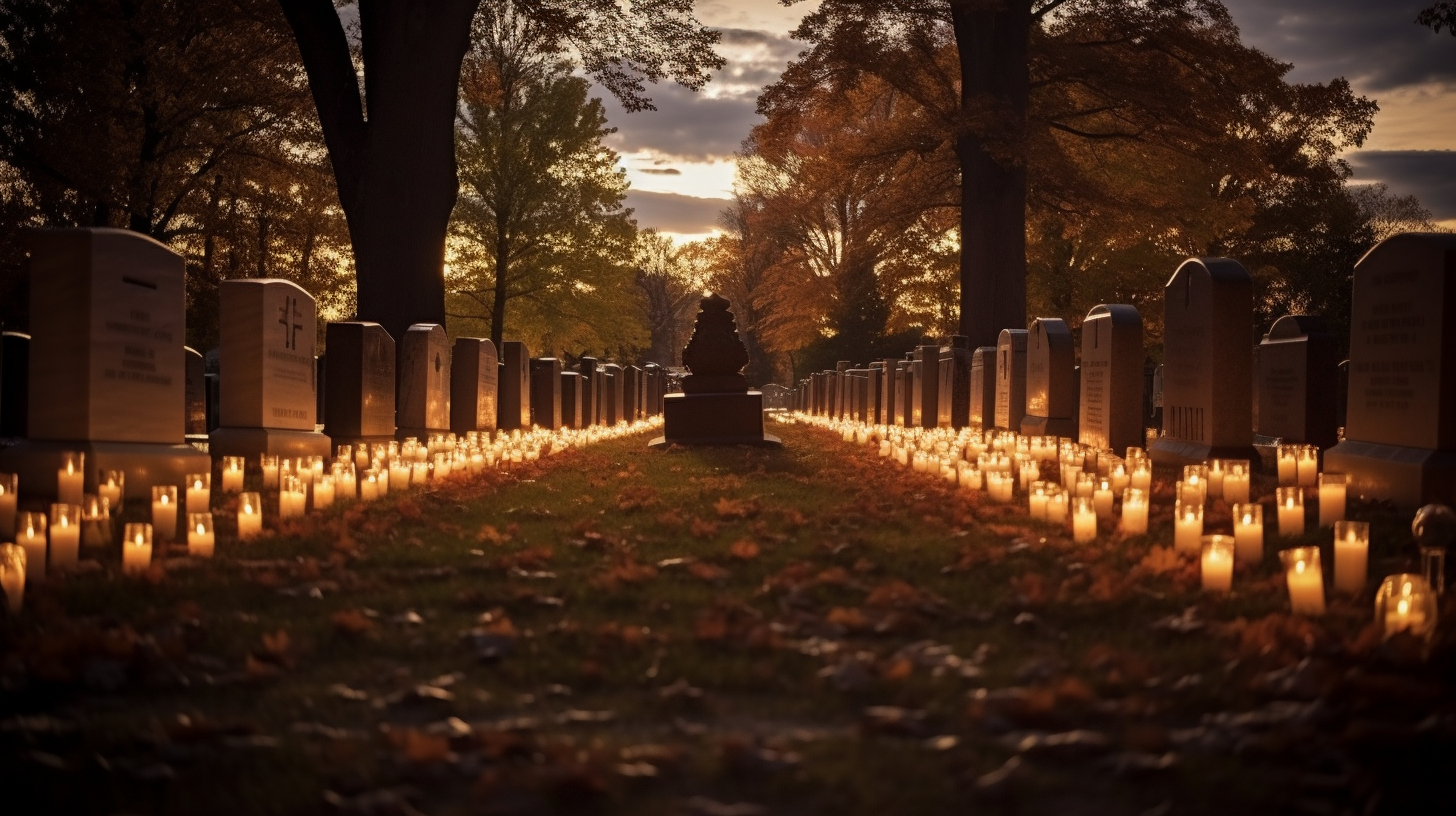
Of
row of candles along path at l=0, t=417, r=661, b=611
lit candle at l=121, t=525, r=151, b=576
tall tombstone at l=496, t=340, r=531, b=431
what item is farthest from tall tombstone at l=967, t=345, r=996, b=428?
lit candle at l=121, t=525, r=151, b=576

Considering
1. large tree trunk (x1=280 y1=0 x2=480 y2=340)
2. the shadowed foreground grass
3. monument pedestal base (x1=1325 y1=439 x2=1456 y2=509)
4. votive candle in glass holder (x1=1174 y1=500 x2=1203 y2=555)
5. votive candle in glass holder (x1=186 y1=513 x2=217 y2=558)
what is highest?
large tree trunk (x1=280 y1=0 x2=480 y2=340)

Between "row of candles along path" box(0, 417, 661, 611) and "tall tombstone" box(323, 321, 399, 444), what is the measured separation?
496mm

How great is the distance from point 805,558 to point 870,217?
22.6 m

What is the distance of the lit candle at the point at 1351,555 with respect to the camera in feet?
17.7

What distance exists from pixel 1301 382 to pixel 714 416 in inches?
343

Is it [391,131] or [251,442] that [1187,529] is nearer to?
[251,442]

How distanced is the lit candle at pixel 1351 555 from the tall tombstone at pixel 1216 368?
575cm

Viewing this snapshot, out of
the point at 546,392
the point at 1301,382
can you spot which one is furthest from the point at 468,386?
the point at 1301,382

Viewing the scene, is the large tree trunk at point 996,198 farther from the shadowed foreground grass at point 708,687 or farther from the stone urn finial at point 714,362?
the shadowed foreground grass at point 708,687

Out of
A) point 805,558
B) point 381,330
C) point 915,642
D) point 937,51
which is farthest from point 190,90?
Answer: point 915,642

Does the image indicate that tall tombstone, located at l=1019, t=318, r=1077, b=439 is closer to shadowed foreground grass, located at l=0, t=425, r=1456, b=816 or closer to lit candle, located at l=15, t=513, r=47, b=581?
shadowed foreground grass, located at l=0, t=425, r=1456, b=816

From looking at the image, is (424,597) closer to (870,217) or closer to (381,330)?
(381,330)

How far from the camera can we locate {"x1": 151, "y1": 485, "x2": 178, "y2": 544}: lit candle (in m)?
7.05

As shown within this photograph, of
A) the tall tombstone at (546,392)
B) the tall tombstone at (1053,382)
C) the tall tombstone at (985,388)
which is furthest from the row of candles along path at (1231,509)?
the tall tombstone at (546,392)
